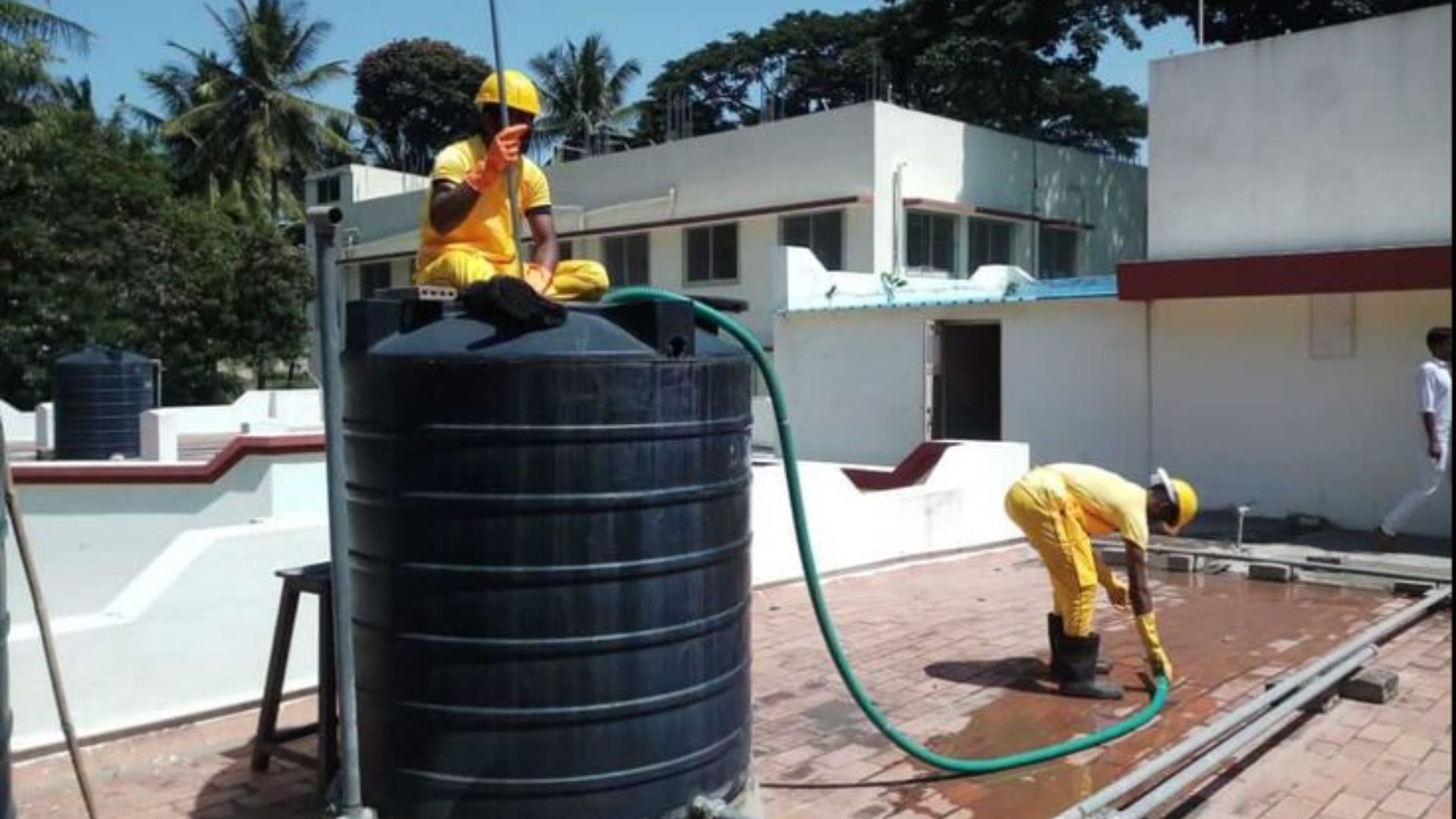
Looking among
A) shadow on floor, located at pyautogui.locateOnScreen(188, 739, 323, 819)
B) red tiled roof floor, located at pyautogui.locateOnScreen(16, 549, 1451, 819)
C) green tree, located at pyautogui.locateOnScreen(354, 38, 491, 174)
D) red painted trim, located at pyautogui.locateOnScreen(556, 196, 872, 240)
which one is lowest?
red tiled roof floor, located at pyautogui.locateOnScreen(16, 549, 1451, 819)

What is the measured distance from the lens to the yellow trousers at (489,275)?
4129 mm

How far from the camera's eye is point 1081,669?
19.3 feet

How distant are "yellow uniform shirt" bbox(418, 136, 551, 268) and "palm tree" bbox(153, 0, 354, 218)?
31.4m

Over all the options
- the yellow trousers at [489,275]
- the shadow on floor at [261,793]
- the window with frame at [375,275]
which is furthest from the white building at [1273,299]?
the window with frame at [375,275]

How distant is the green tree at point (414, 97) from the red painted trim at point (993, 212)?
33.0 meters

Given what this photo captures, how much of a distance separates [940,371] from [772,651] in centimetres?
1113

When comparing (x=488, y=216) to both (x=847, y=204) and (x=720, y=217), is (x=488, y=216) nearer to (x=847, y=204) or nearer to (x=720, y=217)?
(x=847, y=204)

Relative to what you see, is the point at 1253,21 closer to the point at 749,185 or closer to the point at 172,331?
the point at 749,185

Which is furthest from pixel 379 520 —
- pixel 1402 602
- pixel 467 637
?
pixel 1402 602

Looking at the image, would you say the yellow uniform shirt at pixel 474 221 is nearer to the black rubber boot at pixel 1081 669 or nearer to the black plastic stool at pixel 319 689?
the black plastic stool at pixel 319 689

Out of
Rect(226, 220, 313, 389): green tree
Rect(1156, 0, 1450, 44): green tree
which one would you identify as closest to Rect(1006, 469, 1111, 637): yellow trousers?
Rect(226, 220, 313, 389): green tree

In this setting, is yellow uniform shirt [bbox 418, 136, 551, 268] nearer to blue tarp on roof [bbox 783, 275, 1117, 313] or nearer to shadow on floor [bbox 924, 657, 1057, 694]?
shadow on floor [bbox 924, 657, 1057, 694]

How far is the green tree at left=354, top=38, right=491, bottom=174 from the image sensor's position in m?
51.9

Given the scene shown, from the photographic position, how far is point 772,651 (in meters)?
6.75
